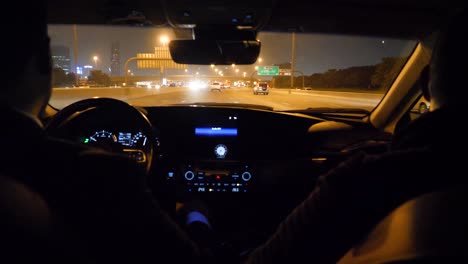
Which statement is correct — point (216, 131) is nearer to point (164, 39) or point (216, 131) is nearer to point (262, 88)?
point (164, 39)

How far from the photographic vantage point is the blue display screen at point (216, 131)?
218 inches

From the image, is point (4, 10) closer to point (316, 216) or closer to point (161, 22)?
point (316, 216)

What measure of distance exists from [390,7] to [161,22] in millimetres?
2442

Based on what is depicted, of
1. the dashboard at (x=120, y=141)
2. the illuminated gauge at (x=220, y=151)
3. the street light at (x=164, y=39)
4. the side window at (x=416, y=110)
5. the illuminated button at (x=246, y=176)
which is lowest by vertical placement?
the illuminated button at (x=246, y=176)

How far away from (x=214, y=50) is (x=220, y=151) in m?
1.53

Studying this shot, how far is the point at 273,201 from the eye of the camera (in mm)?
5445

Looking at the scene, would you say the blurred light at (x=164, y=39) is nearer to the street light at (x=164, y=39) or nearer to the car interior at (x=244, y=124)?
the street light at (x=164, y=39)

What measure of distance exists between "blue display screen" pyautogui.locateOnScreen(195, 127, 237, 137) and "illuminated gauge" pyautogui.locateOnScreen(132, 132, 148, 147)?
88cm

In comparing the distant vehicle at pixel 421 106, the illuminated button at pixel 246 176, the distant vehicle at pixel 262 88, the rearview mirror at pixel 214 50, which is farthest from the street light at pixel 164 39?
the distant vehicle at pixel 262 88

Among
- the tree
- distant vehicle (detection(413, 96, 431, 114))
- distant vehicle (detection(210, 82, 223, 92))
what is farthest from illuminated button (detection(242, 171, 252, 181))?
distant vehicle (detection(210, 82, 223, 92))

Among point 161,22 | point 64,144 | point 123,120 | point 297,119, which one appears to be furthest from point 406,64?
point 64,144

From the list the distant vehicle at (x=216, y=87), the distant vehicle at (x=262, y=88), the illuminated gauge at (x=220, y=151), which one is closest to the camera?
the illuminated gauge at (x=220, y=151)

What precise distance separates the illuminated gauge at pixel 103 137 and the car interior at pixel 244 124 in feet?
0.04

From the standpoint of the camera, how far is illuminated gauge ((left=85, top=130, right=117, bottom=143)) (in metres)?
4.79
